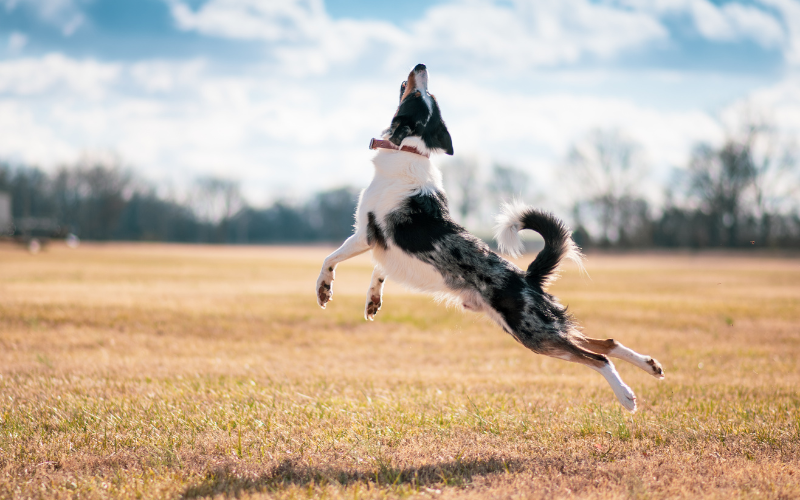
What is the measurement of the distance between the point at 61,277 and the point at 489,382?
16157mm

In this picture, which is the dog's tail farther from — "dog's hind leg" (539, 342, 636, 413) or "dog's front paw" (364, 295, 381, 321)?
"dog's front paw" (364, 295, 381, 321)

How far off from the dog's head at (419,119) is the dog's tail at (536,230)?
0.84 m

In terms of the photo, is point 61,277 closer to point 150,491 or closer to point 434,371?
point 434,371

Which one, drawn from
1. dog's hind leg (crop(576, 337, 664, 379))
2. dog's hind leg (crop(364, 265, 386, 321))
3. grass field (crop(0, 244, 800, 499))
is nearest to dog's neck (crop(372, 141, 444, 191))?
dog's hind leg (crop(364, 265, 386, 321))

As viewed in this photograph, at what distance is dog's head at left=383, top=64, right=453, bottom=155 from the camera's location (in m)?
4.86

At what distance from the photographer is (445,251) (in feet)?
14.2

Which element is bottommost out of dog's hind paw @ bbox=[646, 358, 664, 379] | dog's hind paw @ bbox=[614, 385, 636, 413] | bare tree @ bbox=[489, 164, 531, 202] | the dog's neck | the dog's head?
dog's hind paw @ bbox=[614, 385, 636, 413]

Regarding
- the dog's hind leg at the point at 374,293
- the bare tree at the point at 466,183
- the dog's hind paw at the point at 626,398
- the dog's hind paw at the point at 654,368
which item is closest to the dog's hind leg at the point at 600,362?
the dog's hind paw at the point at 626,398

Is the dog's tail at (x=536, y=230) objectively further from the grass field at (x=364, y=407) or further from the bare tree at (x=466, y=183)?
the bare tree at (x=466, y=183)

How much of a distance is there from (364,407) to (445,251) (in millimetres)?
1984

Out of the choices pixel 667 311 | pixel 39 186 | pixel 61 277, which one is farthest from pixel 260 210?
pixel 667 311

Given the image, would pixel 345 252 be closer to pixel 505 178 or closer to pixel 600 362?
pixel 600 362

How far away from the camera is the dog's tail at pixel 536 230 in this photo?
4.58 m

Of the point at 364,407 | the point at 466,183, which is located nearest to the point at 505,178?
the point at 466,183
